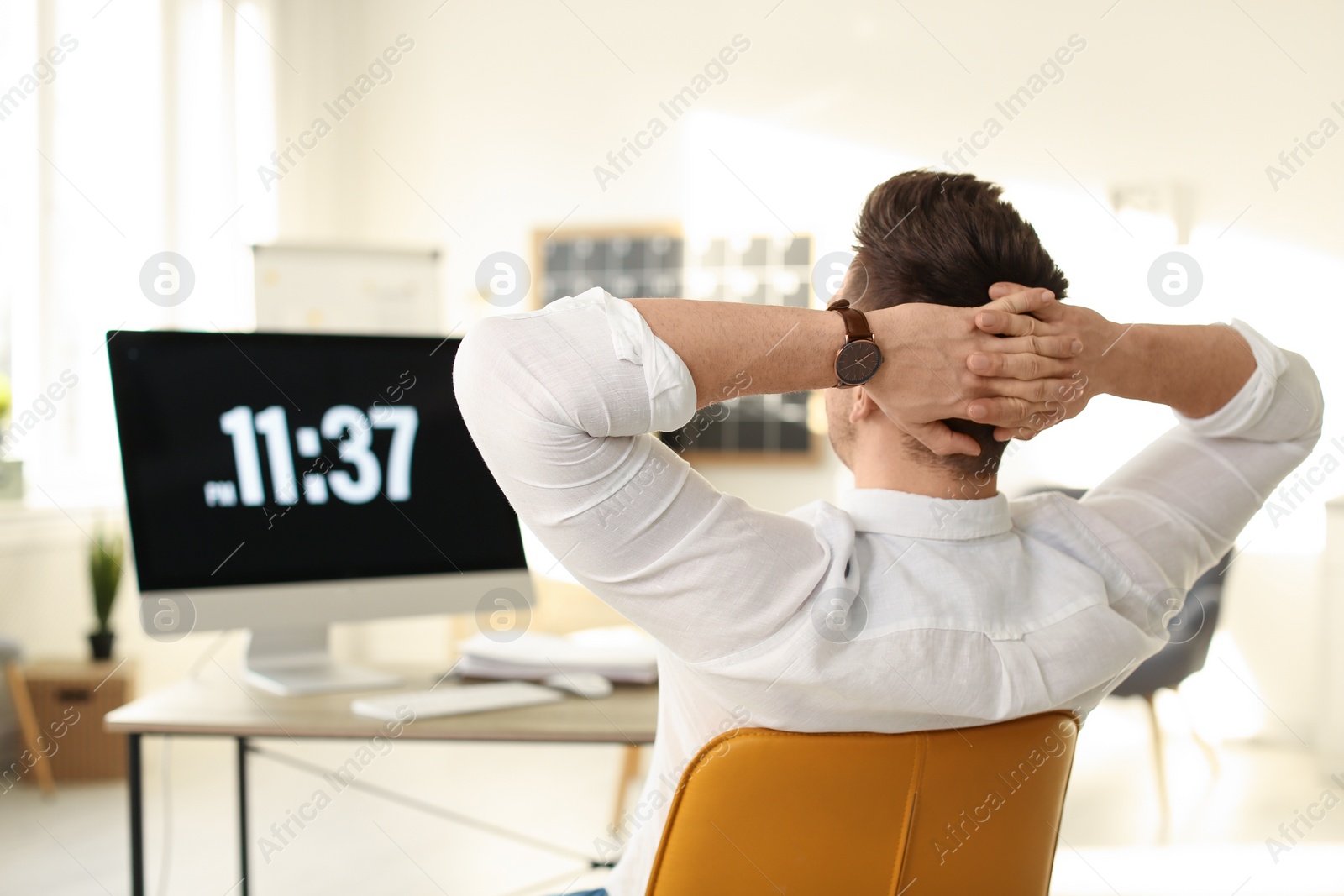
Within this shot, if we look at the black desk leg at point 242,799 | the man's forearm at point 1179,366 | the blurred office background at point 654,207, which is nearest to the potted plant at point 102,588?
the blurred office background at point 654,207

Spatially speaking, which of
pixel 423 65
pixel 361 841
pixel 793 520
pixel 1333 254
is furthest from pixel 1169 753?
pixel 423 65

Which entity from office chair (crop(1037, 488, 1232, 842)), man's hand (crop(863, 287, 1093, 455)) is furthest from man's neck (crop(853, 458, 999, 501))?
office chair (crop(1037, 488, 1232, 842))

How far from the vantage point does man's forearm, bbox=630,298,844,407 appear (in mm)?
782

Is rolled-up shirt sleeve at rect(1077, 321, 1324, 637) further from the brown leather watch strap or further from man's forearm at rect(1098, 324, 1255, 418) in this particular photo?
the brown leather watch strap

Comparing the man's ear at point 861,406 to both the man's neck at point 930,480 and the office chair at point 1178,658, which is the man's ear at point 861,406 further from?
the office chair at point 1178,658

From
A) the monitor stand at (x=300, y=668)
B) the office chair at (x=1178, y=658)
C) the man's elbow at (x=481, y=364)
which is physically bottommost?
the office chair at (x=1178, y=658)

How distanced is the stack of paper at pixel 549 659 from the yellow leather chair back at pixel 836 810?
81cm

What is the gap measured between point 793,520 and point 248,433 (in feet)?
3.76

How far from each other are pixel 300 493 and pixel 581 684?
549 millimetres

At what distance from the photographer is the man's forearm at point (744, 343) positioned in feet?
2.57

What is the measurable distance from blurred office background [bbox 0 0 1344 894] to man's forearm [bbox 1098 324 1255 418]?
2423 mm

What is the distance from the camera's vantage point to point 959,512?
3.16ft

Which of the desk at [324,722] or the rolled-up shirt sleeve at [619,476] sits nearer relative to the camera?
the rolled-up shirt sleeve at [619,476]

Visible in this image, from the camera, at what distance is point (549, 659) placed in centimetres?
173
